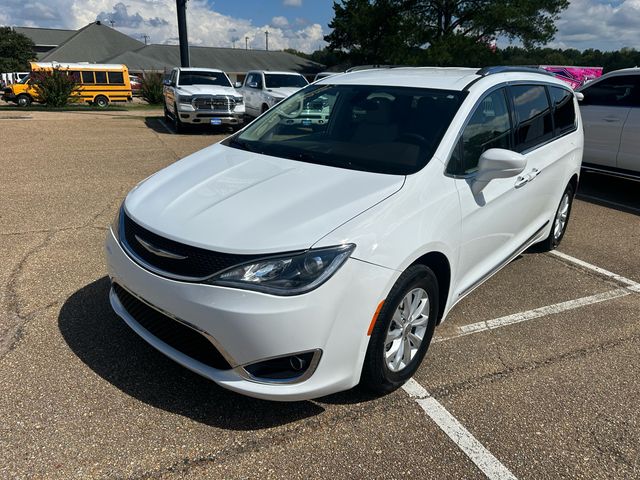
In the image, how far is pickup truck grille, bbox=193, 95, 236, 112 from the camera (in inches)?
532

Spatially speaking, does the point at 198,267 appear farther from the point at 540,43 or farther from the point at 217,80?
the point at 540,43

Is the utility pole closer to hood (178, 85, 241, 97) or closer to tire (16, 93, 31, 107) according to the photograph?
hood (178, 85, 241, 97)

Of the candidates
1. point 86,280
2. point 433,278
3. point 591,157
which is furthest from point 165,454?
point 591,157

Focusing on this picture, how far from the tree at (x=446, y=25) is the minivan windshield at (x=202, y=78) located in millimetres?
19171

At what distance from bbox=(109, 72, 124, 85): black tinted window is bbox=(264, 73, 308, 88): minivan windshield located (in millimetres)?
19947

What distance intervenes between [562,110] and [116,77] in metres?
31.6

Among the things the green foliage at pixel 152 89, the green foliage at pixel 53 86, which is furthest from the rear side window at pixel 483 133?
the green foliage at pixel 152 89

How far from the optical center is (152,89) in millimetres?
25719

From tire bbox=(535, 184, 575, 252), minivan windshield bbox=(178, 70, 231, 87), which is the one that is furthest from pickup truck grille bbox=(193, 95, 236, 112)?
tire bbox=(535, 184, 575, 252)

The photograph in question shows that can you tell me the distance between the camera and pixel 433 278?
2.77 metres

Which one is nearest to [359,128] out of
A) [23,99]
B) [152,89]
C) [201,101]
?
[201,101]

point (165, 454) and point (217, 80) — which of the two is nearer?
point (165, 454)

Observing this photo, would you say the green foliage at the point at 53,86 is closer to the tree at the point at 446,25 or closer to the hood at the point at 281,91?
the hood at the point at 281,91

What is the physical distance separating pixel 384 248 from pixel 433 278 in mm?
552
